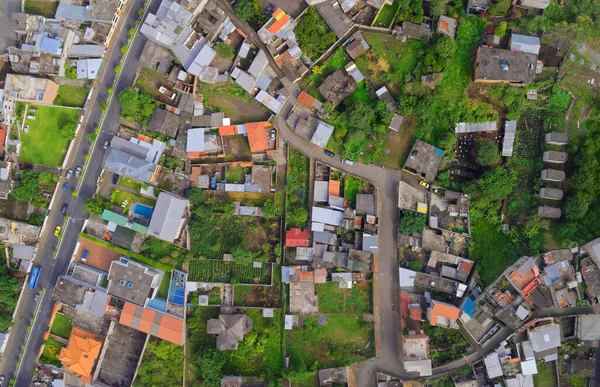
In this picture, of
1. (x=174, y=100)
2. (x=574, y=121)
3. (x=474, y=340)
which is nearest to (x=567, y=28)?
(x=574, y=121)

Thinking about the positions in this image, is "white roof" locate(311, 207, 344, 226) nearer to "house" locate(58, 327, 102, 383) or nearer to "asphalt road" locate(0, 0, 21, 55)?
"house" locate(58, 327, 102, 383)

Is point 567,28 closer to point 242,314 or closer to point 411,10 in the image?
point 411,10

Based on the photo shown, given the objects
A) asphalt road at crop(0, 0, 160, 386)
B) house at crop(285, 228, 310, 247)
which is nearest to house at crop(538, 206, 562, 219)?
house at crop(285, 228, 310, 247)

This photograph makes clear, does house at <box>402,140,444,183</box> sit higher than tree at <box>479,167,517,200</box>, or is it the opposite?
house at <box>402,140,444,183</box>

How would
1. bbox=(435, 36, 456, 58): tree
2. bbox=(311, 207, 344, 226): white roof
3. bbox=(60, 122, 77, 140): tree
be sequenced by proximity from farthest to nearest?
1. bbox=(311, 207, 344, 226): white roof
2. bbox=(60, 122, 77, 140): tree
3. bbox=(435, 36, 456, 58): tree

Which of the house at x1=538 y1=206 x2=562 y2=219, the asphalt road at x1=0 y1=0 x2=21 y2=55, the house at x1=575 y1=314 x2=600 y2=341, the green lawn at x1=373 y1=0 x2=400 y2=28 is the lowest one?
the house at x1=575 y1=314 x2=600 y2=341

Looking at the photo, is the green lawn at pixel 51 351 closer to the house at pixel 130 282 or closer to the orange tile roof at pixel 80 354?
the orange tile roof at pixel 80 354

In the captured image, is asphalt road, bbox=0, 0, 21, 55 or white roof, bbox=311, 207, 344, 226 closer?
white roof, bbox=311, 207, 344, 226

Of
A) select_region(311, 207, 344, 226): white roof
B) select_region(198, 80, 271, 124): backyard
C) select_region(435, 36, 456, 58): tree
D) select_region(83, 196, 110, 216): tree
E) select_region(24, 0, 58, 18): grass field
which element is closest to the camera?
select_region(435, 36, 456, 58): tree
